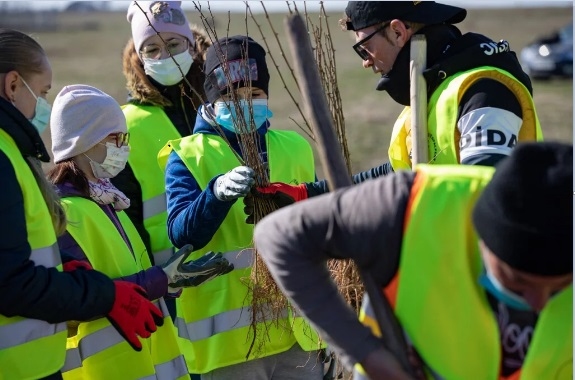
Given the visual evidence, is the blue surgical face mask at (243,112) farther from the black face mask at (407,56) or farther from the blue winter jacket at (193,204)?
the black face mask at (407,56)

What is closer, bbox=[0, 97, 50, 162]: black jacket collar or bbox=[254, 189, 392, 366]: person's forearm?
bbox=[254, 189, 392, 366]: person's forearm

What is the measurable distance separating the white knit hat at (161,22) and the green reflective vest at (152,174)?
1.17ft

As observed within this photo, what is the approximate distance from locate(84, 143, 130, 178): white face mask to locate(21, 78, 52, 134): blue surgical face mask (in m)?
0.39

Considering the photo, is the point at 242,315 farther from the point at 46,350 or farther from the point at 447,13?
the point at 447,13

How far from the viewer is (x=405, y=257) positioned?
2.28 m

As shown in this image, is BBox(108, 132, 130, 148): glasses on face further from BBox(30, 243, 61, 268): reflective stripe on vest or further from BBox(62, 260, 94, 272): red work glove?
BBox(30, 243, 61, 268): reflective stripe on vest

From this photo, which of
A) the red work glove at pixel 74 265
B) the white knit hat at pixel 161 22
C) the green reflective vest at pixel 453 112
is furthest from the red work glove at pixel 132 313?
the white knit hat at pixel 161 22

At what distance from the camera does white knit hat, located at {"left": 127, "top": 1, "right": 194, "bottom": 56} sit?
14.9ft

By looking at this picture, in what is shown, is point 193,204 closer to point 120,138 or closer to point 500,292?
point 120,138

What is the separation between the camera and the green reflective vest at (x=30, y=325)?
2.92m

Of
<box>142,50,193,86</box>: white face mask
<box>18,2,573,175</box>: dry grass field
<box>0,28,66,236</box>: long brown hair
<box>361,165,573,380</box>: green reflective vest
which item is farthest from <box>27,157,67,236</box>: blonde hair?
<box>142,50,193,86</box>: white face mask

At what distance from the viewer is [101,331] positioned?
3363 millimetres

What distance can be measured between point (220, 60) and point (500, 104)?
3.54 ft

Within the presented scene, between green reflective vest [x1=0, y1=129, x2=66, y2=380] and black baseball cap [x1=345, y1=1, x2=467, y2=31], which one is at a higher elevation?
black baseball cap [x1=345, y1=1, x2=467, y2=31]
